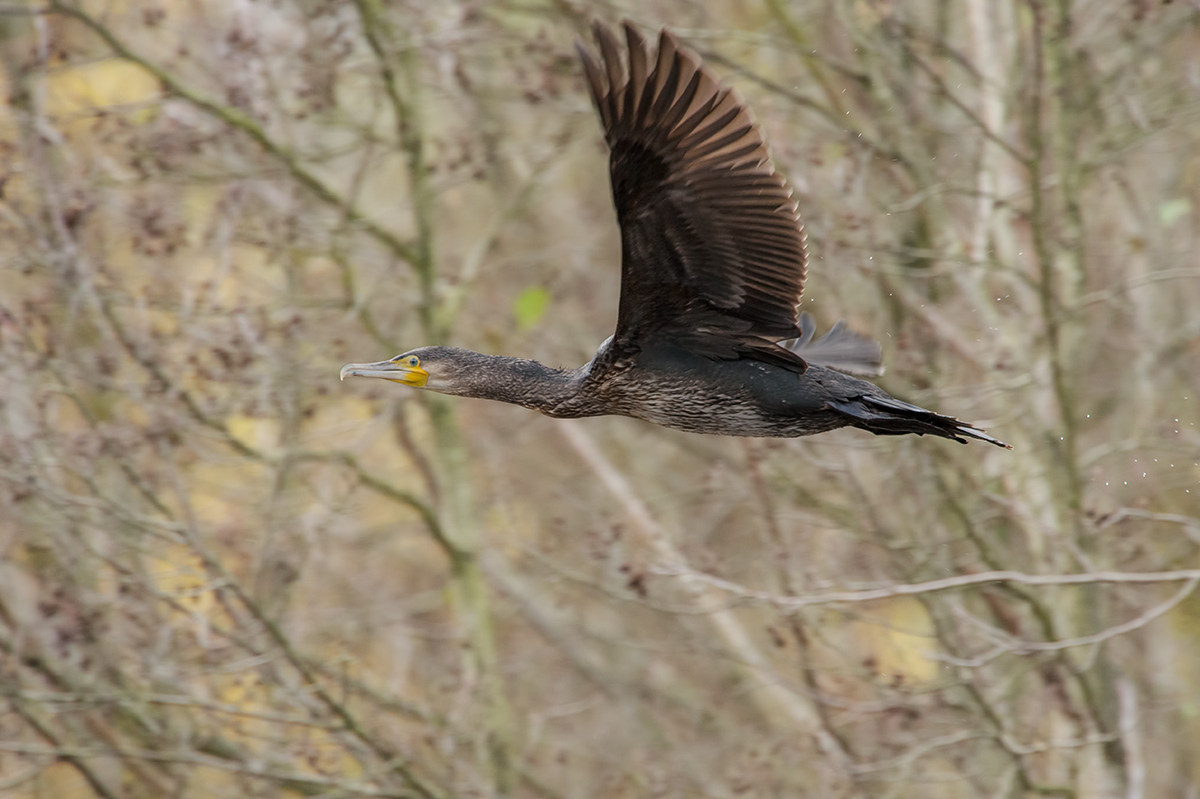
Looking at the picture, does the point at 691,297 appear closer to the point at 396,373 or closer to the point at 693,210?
the point at 693,210

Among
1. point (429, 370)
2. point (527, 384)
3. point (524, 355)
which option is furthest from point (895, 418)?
point (524, 355)

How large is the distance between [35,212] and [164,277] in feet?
2.54

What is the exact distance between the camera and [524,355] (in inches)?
377

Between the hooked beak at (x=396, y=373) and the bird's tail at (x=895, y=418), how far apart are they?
148 centimetres

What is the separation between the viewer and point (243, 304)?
779cm

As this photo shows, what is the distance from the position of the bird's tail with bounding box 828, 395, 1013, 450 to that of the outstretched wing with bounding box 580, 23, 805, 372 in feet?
0.71

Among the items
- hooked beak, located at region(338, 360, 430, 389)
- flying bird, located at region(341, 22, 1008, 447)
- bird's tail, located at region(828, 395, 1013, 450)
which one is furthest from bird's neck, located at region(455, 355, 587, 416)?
bird's tail, located at region(828, 395, 1013, 450)

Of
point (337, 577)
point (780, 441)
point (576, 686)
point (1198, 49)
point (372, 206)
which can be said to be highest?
point (1198, 49)

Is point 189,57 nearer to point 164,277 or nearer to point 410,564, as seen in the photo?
point 164,277

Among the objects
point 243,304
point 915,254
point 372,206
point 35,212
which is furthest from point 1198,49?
point 35,212

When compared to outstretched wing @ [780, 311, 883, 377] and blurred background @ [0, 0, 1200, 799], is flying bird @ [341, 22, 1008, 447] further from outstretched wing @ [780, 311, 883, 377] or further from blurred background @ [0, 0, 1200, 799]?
blurred background @ [0, 0, 1200, 799]

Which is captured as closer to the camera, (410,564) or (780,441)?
(780,441)

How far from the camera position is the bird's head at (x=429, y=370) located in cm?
538

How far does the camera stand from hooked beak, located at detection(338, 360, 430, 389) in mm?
5406
